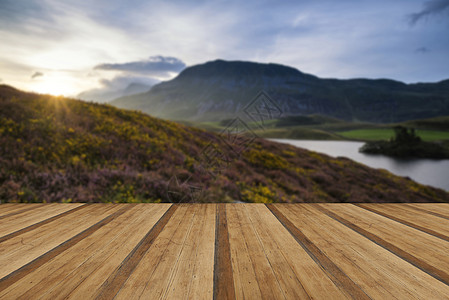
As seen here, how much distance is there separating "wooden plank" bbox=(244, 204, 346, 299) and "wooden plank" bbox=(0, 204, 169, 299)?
4.46ft

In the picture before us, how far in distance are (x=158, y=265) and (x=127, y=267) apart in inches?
9.9

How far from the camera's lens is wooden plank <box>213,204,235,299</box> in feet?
4.70

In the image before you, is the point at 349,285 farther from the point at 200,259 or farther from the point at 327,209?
the point at 327,209

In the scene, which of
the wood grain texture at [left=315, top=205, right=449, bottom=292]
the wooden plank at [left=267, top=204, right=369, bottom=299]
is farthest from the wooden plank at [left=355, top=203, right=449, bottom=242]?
the wooden plank at [left=267, top=204, right=369, bottom=299]

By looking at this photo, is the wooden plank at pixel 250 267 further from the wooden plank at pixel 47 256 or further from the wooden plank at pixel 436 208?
the wooden plank at pixel 436 208

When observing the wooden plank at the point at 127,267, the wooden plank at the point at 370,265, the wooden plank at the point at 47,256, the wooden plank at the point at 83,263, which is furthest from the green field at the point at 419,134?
the wooden plank at the point at 47,256

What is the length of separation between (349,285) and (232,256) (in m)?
0.94

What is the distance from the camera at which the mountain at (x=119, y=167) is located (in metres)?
4.58

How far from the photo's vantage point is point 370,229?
271cm

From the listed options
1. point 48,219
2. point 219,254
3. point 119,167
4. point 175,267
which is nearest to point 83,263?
point 175,267

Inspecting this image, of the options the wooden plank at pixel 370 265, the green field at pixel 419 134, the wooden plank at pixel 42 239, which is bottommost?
the green field at pixel 419 134

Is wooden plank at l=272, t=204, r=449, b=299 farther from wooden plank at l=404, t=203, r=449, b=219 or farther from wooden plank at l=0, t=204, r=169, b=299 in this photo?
wooden plank at l=404, t=203, r=449, b=219

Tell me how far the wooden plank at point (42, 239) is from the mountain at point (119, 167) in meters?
1.45

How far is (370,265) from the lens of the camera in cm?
187
